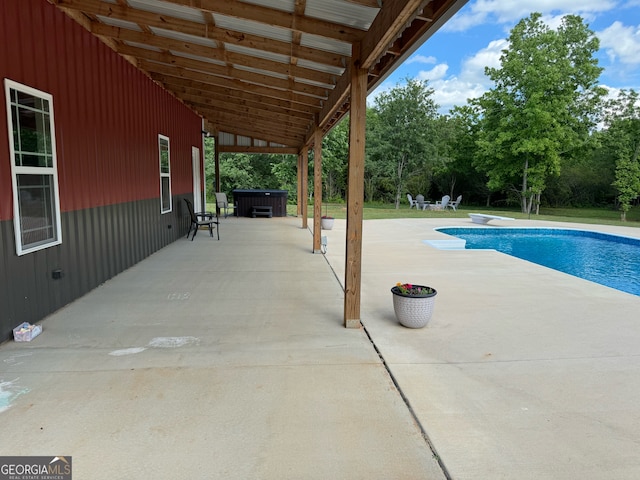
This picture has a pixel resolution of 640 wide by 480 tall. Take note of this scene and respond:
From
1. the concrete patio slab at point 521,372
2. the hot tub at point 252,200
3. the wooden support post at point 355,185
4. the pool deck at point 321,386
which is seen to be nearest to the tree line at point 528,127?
the hot tub at point 252,200

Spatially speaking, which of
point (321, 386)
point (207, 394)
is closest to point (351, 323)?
point (321, 386)

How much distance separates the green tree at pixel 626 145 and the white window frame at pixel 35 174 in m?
20.2

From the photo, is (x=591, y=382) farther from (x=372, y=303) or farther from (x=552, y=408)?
(x=372, y=303)

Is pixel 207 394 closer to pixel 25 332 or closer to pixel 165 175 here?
pixel 25 332

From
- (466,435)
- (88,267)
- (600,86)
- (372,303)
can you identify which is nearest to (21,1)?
(88,267)

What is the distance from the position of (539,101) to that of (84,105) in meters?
18.1

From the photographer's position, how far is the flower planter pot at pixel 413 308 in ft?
11.5

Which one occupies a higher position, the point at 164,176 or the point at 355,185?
the point at 164,176

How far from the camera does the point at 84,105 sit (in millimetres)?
4316

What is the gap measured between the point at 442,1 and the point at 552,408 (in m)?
2.38

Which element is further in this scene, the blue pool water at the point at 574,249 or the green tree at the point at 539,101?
the green tree at the point at 539,101

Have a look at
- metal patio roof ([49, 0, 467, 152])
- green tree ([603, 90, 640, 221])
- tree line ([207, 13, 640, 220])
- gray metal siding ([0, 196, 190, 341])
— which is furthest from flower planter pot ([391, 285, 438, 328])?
green tree ([603, 90, 640, 221])

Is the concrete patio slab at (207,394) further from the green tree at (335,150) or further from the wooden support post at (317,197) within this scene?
the green tree at (335,150)

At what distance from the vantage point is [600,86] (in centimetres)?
1864
